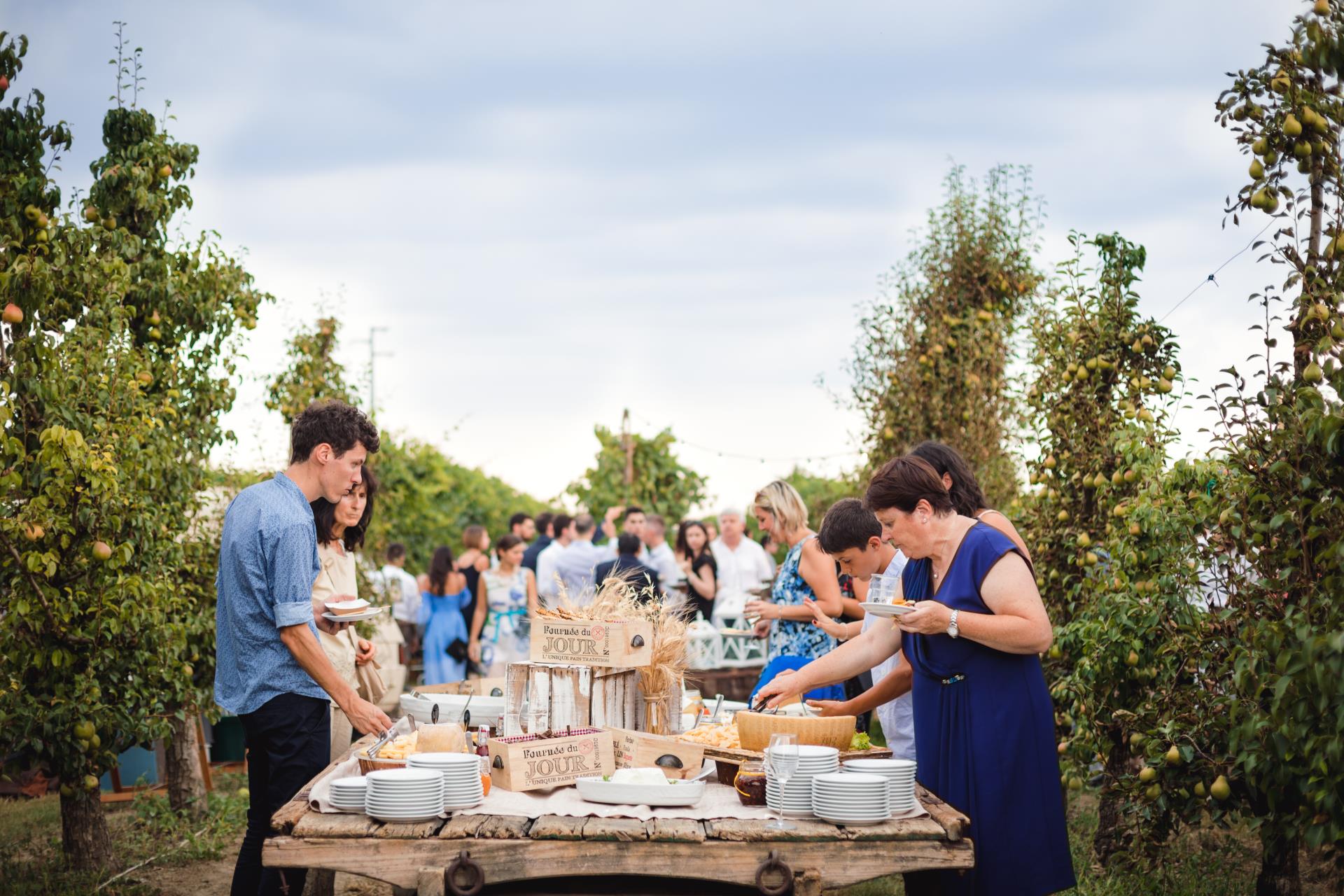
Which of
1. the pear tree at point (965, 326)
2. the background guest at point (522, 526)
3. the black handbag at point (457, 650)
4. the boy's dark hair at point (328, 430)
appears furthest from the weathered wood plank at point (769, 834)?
the background guest at point (522, 526)

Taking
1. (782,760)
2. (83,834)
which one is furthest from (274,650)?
(83,834)

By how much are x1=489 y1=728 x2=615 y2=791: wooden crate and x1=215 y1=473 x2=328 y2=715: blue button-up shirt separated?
34.6 inches

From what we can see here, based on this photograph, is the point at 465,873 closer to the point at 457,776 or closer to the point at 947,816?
the point at 457,776

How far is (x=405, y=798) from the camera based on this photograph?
2561 mm

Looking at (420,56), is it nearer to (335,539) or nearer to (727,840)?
(335,539)

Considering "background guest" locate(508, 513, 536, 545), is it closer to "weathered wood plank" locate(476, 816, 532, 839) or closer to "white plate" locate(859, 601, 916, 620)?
"white plate" locate(859, 601, 916, 620)

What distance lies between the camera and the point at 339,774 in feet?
9.84

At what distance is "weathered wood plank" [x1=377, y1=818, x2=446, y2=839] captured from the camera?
8.14 feet

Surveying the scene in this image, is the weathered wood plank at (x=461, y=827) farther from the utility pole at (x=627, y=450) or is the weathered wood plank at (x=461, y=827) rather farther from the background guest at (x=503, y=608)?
the utility pole at (x=627, y=450)

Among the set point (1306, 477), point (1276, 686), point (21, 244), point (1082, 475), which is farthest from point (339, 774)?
point (1082, 475)

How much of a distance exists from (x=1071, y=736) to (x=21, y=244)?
4655mm

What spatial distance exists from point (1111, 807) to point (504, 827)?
139 inches

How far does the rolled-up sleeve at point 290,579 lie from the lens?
11.2 ft

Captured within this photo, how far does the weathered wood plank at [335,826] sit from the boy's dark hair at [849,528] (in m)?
2.36
